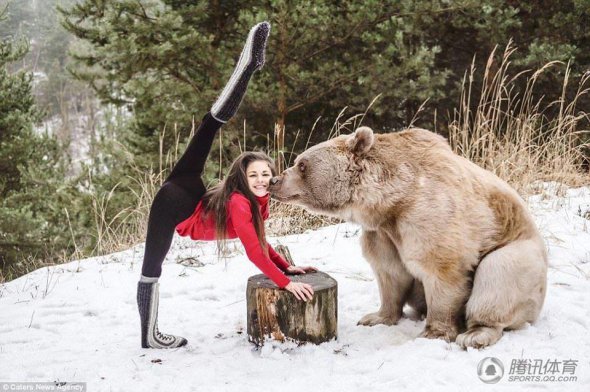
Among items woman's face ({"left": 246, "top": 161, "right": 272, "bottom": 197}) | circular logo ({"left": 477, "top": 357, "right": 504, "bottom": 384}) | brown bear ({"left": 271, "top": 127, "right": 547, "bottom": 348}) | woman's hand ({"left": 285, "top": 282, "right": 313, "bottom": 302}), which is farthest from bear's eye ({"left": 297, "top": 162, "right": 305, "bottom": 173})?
circular logo ({"left": 477, "top": 357, "right": 504, "bottom": 384})

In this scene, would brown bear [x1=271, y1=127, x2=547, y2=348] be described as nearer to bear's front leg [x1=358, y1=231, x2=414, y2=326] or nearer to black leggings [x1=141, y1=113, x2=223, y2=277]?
bear's front leg [x1=358, y1=231, x2=414, y2=326]

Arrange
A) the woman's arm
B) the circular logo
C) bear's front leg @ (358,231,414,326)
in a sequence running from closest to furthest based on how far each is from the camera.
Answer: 1. the circular logo
2. the woman's arm
3. bear's front leg @ (358,231,414,326)

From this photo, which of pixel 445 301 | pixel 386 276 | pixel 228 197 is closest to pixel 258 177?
pixel 228 197

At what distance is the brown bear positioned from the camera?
2645 mm

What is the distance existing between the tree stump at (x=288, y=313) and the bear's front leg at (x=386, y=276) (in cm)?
32

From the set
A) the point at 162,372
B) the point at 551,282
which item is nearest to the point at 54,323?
the point at 162,372

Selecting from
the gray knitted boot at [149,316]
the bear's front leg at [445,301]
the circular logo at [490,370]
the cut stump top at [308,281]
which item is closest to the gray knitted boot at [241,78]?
the cut stump top at [308,281]

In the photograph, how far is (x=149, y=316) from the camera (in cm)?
289

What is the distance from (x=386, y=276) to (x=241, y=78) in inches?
58.2

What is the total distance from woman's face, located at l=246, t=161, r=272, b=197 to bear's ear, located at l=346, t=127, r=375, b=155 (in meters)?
0.51

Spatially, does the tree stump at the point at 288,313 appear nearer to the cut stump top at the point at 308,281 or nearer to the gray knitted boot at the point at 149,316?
the cut stump top at the point at 308,281

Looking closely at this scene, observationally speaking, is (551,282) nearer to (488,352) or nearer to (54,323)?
(488,352)

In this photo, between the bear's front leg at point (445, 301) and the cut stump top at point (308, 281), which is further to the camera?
the cut stump top at point (308, 281)

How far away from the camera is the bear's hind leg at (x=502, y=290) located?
8.59ft
